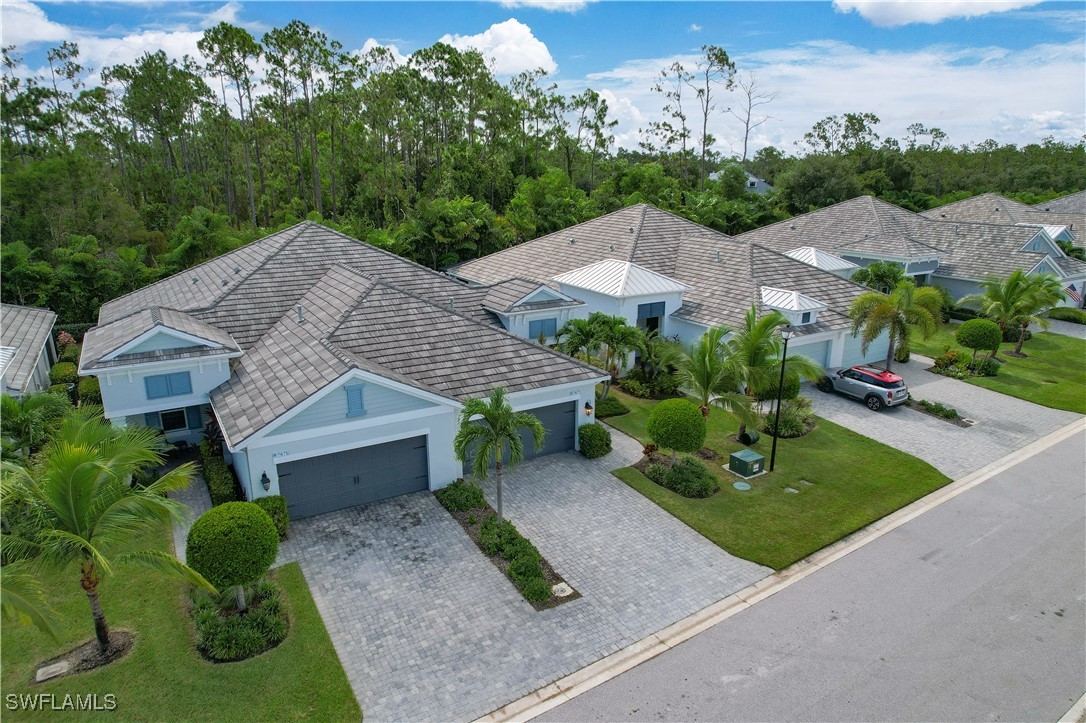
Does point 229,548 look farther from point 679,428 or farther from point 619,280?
point 619,280

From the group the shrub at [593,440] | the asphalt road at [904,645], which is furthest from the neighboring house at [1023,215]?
the shrub at [593,440]

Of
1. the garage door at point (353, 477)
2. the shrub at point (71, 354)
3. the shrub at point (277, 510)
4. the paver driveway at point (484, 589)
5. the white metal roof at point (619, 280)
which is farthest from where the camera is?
the shrub at point (71, 354)

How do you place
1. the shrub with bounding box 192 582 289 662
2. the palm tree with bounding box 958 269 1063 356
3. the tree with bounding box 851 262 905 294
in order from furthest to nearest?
1. the tree with bounding box 851 262 905 294
2. the palm tree with bounding box 958 269 1063 356
3. the shrub with bounding box 192 582 289 662

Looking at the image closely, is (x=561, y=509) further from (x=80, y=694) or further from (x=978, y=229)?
(x=978, y=229)

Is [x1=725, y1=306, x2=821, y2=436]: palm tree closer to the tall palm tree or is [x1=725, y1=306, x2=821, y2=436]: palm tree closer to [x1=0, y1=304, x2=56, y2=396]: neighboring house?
the tall palm tree

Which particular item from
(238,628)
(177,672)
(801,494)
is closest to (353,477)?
(238,628)

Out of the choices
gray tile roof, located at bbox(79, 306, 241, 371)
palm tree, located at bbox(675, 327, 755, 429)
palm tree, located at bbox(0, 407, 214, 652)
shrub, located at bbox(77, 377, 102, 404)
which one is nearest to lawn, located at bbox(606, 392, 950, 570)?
palm tree, located at bbox(675, 327, 755, 429)

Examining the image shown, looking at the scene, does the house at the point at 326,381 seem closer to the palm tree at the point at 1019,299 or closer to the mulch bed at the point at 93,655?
the mulch bed at the point at 93,655
